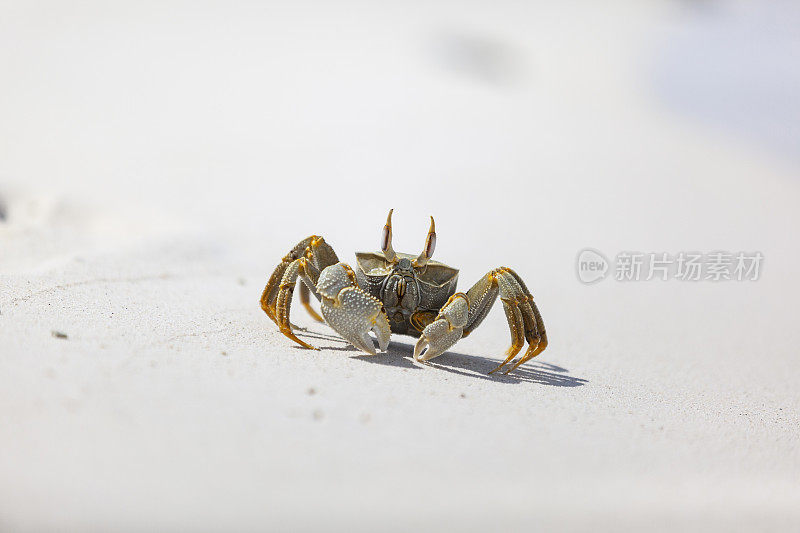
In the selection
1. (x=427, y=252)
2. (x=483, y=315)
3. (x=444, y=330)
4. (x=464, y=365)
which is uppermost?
(x=427, y=252)

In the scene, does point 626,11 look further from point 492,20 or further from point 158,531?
point 158,531

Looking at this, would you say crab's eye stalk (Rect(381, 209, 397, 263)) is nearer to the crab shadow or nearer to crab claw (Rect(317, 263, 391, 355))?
crab claw (Rect(317, 263, 391, 355))

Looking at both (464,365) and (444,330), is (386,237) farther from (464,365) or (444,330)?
(464,365)
